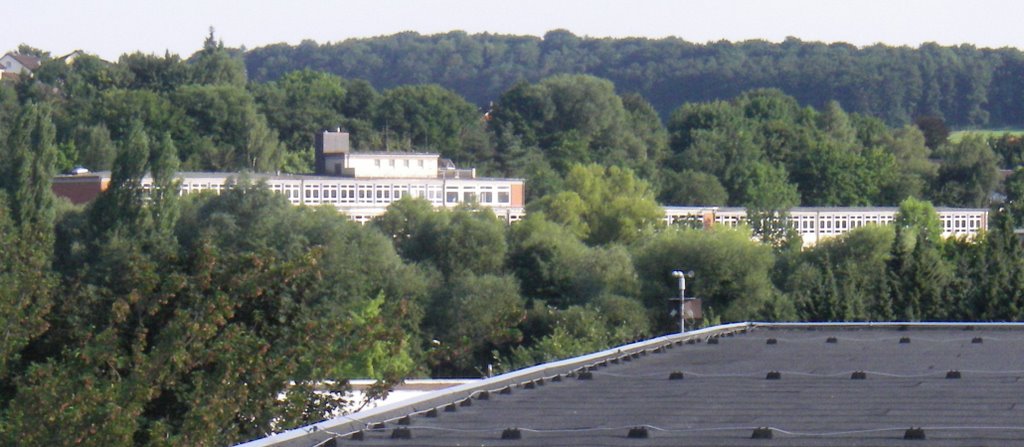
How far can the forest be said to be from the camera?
564 inches

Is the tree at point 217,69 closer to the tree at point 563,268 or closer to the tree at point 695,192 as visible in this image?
the tree at point 695,192

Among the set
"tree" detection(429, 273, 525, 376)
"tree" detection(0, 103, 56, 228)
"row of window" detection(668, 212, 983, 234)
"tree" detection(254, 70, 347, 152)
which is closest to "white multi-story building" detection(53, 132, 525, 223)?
"row of window" detection(668, 212, 983, 234)

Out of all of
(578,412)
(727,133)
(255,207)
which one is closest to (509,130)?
(727,133)

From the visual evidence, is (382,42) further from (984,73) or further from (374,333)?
(374,333)

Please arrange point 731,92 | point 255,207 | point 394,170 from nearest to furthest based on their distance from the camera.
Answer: point 255,207
point 394,170
point 731,92

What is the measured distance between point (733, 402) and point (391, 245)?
1975 inches

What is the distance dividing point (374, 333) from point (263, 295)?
1152mm

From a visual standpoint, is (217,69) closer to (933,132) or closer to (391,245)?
(391,245)

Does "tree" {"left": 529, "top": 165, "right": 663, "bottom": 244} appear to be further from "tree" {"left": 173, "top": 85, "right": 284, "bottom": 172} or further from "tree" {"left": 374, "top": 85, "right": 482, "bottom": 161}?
"tree" {"left": 374, "top": 85, "right": 482, "bottom": 161}

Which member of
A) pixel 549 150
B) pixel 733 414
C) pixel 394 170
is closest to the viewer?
pixel 733 414

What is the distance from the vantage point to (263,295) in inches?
606

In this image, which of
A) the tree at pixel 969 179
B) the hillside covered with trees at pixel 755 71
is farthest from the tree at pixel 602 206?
the hillside covered with trees at pixel 755 71

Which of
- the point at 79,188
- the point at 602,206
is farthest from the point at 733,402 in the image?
the point at 602,206

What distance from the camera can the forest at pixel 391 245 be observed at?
14336 mm
